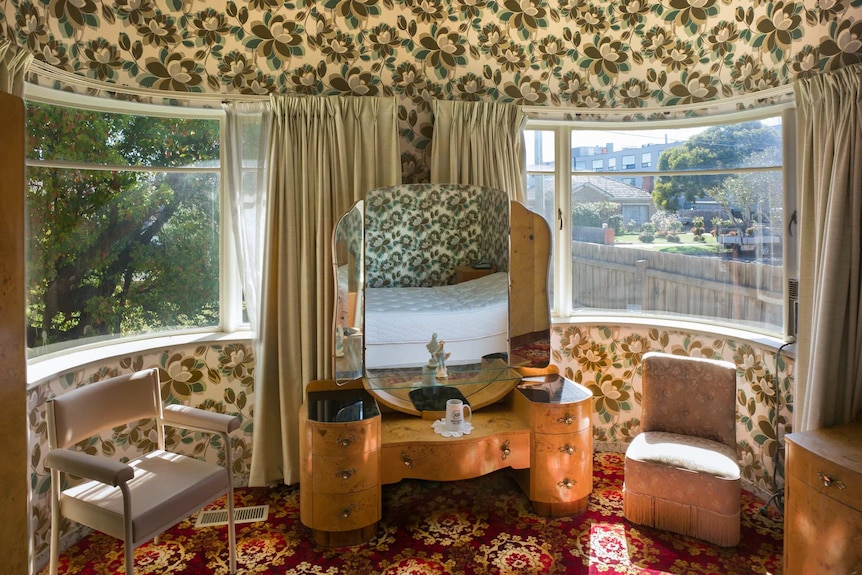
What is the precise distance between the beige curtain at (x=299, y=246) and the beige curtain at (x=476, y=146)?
34cm

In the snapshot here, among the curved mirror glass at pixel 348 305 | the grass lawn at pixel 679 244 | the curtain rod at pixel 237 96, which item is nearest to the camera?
the curtain rod at pixel 237 96

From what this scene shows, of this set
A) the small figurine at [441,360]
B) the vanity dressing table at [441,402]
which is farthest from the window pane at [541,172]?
the small figurine at [441,360]

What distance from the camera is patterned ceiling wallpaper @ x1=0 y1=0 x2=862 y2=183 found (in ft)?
8.73

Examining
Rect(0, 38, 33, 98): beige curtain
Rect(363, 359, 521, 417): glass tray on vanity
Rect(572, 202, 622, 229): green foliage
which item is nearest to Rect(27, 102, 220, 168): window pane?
Rect(0, 38, 33, 98): beige curtain

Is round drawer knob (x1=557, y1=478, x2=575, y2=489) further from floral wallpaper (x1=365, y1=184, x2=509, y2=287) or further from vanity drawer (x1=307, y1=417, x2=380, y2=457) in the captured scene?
floral wallpaper (x1=365, y1=184, x2=509, y2=287)

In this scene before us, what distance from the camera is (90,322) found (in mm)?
2834

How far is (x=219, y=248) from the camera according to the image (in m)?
3.17

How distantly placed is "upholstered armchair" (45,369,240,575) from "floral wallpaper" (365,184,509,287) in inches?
41.3

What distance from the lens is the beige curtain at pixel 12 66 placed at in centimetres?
211

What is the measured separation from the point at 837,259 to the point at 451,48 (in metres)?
2.26

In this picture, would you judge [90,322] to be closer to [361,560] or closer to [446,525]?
[361,560]

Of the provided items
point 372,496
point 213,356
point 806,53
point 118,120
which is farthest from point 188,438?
point 806,53

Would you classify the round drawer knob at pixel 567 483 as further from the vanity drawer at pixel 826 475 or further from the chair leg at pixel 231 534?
the chair leg at pixel 231 534

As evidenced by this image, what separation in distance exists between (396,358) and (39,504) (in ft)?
5.39
